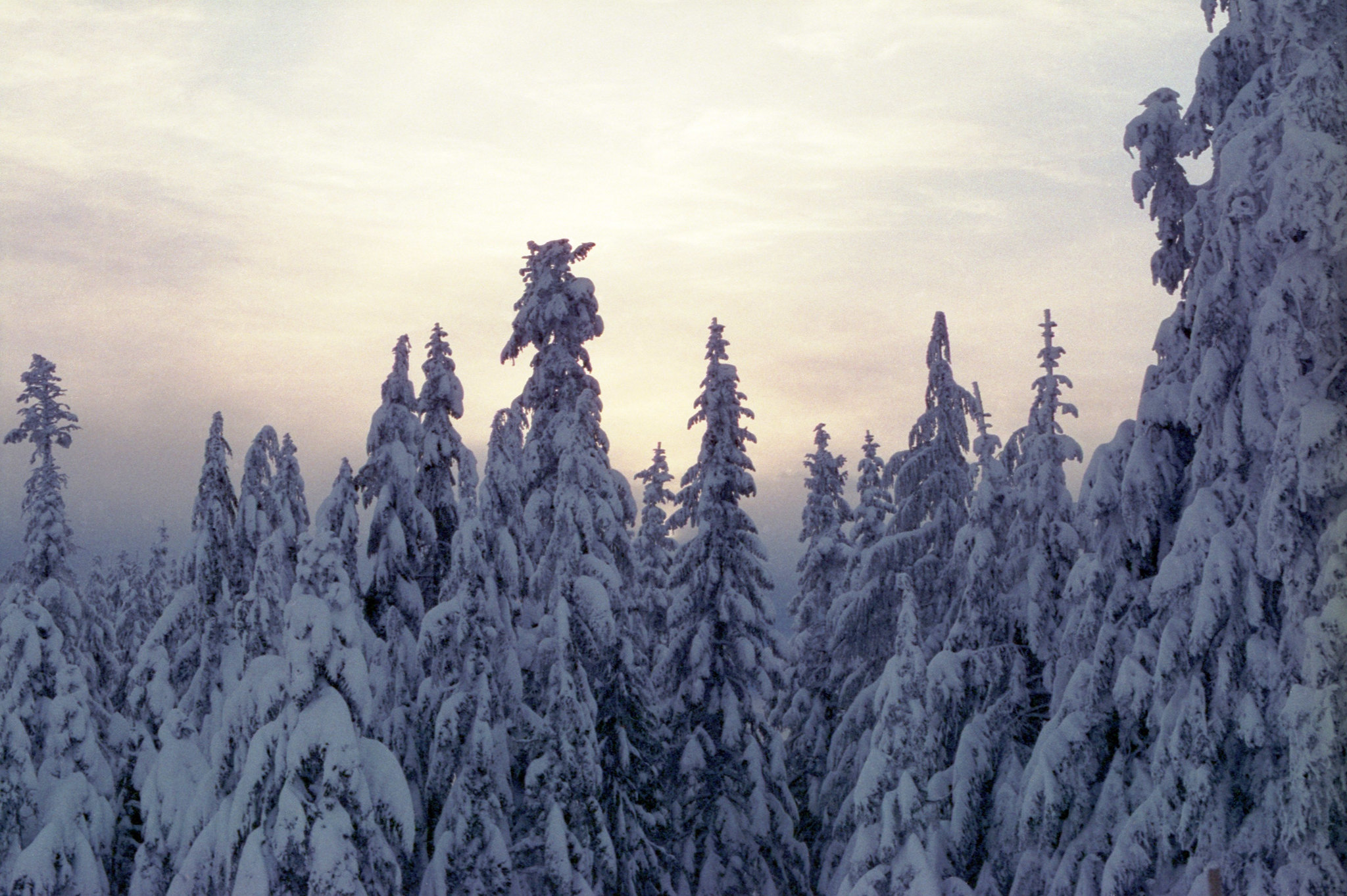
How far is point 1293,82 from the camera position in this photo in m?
12.4


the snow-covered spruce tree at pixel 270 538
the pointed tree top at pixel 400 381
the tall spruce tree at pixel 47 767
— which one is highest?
the pointed tree top at pixel 400 381

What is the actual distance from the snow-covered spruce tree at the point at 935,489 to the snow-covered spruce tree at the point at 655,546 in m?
13.4

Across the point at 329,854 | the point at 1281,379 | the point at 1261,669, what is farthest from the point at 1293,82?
the point at 329,854

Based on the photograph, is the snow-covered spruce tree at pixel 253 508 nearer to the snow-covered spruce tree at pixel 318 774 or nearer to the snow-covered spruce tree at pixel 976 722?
the snow-covered spruce tree at pixel 318 774

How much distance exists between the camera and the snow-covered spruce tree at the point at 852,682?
2722cm

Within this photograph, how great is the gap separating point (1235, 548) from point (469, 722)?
1418 cm

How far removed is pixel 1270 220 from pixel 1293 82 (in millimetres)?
1548

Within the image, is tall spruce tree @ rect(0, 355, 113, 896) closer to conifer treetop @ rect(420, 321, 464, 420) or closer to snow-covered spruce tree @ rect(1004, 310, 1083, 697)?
conifer treetop @ rect(420, 321, 464, 420)

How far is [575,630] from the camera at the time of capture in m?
23.2

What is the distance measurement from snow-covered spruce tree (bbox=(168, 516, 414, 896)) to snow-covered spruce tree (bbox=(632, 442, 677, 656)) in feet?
73.2

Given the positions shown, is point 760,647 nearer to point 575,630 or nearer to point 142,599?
point 575,630


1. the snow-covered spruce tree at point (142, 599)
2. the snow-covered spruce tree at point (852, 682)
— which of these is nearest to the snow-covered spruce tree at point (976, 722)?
the snow-covered spruce tree at point (852, 682)

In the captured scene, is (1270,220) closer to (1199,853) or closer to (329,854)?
(1199,853)

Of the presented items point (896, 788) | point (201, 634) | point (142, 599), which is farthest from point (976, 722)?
point (142, 599)
